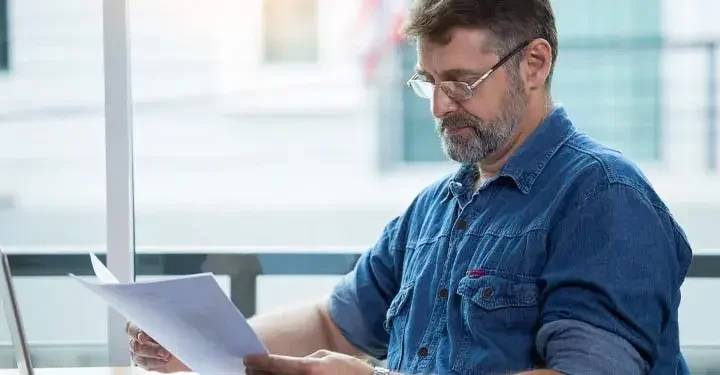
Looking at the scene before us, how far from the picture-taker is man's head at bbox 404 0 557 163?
149 cm

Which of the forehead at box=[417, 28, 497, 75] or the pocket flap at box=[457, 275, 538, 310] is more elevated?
the forehead at box=[417, 28, 497, 75]

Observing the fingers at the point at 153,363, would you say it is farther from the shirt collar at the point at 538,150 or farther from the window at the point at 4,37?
the window at the point at 4,37

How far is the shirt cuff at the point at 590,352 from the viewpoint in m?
1.27

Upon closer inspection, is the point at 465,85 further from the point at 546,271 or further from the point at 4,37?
the point at 4,37

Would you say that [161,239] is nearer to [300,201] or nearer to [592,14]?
[300,201]

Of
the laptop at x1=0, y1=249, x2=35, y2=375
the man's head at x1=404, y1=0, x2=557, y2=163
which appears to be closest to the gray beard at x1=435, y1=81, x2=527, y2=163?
the man's head at x1=404, y1=0, x2=557, y2=163


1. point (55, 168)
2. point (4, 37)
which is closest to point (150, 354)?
point (55, 168)

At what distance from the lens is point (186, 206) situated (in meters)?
2.67

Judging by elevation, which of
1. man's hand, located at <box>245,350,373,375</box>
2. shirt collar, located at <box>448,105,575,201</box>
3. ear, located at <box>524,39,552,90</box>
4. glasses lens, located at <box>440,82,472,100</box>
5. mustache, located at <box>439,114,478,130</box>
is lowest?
man's hand, located at <box>245,350,373,375</box>

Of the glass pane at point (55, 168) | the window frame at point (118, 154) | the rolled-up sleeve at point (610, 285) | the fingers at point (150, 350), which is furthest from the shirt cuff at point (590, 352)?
the glass pane at point (55, 168)

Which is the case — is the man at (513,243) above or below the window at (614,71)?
below

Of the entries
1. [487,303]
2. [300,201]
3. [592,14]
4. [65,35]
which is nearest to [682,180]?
[592,14]

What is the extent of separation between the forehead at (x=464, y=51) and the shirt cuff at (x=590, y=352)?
0.43 meters

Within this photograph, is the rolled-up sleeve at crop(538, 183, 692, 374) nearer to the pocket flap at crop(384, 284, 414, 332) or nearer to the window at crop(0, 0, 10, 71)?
the pocket flap at crop(384, 284, 414, 332)
